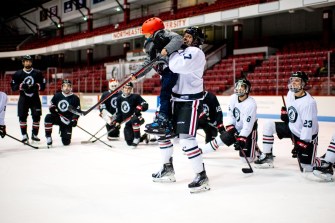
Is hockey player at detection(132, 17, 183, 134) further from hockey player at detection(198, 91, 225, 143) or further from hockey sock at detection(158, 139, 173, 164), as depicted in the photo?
hockey player at detection(198, 91, 225, 143)

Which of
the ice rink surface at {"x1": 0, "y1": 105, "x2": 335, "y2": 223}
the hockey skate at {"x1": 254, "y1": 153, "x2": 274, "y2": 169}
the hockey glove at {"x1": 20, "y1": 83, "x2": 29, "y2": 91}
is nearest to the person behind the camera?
the ice rink surface at {"x1": 0, "y1": 105, "x2": 335, "y2": 223}

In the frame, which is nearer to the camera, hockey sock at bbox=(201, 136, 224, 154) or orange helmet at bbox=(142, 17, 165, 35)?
orange helmet at bbox=(142, 17, 165, 35)

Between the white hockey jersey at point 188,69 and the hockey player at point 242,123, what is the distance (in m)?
0.97

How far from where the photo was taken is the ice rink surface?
2.17 meters

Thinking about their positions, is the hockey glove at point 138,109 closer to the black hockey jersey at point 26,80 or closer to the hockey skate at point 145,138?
the hockey skate at point 145,138

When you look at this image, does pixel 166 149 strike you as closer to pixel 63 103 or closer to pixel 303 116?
pixel 303 116

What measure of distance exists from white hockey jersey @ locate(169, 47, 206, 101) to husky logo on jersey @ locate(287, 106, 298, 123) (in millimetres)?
1126

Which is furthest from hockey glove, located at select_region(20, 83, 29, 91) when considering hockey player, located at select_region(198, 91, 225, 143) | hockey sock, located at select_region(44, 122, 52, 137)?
hockey player, located at select_region(198, 91, 225, 143)

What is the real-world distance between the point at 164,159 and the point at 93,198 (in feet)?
2.85

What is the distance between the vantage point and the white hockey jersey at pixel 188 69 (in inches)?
103

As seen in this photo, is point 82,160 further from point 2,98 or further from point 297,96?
point 297,96

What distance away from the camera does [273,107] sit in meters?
9.65

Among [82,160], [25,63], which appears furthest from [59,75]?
[82,160]

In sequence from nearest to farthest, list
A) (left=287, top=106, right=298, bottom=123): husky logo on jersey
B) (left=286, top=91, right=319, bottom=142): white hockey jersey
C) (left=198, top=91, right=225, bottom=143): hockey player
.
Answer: (left=286, top=91, right=319, bottom=142): white hockey jersey → (left=287, top=106, right=298, bottom=123): husky logo on jersey → (left=198, top=91, right=225, bottom=143): hockey player
